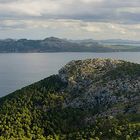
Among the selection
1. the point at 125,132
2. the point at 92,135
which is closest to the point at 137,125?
the point at 125,132

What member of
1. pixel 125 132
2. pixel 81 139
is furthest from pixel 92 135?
pixel 125 132

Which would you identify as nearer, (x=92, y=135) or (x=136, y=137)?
(x=136, y=137)

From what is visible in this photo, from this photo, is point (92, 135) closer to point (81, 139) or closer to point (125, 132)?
point (81, 139)

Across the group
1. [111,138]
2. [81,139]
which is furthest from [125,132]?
[81,139]

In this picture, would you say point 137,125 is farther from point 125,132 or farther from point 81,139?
point 81,139

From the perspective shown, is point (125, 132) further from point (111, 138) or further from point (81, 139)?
point (81, 139)

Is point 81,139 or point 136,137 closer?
point 136,137
